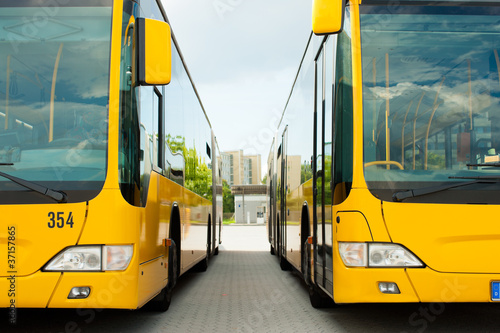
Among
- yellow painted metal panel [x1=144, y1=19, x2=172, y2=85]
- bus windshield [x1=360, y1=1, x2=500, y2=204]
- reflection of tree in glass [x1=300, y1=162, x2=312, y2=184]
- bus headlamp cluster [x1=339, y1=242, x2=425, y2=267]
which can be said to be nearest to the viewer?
bus headlamp cluster [x1=339, y1=242, x2=425, y2=267]

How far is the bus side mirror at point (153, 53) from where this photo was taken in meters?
4.92

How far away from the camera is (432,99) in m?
4.92

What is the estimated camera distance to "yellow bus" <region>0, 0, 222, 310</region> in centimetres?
452

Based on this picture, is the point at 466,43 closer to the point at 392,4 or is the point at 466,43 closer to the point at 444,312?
the point at 392,4

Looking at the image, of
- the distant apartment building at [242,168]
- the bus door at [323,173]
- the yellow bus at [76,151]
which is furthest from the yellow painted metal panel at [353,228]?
the distant apartment building at [242,168]

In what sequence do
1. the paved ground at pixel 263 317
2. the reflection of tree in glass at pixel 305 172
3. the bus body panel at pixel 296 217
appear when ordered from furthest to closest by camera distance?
1. the bus body panel at pixel 296 217
2. the reflection of tree in glass at pixel 305 172
3. the paved ground at pixel 263 317

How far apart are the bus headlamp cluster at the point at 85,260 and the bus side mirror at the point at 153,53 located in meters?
1.58

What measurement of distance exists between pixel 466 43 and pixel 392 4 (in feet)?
2.53

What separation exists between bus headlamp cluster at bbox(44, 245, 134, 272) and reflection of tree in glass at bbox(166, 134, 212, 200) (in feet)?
7.97

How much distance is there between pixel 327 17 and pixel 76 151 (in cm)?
Answer: 253

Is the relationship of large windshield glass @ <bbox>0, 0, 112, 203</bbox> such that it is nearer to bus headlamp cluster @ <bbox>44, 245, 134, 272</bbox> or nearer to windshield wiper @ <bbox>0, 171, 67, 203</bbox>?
windshield wiper @ <bbox>0, 171, 67, 203</bbox>

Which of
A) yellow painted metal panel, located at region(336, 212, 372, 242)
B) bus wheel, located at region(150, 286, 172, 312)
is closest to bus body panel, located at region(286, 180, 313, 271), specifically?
yellow painted metal panel, located at region(336, 212, 372, 242)

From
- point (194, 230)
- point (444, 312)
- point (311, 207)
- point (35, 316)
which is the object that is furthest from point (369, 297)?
point (194, 230)

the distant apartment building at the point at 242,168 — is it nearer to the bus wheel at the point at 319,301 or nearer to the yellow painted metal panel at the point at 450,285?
the bus wheel at the point at 319,301
